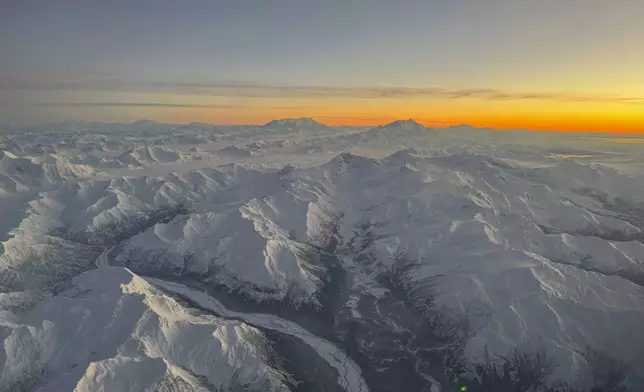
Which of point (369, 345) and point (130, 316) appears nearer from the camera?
point (130, 316)

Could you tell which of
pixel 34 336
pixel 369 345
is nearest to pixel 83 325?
pixel 34 336

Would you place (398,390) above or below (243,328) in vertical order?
below

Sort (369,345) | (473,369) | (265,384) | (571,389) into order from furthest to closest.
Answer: (369,345) → (473,369) → (571,389) → (265,384)

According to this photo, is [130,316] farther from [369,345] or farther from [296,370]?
[369,345]

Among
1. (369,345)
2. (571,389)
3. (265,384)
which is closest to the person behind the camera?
(265,384)

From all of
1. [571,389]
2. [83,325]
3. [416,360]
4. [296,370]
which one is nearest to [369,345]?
[416,360]

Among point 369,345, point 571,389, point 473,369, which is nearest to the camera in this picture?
point 571,389

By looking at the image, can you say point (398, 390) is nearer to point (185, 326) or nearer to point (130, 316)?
point (185, 326)

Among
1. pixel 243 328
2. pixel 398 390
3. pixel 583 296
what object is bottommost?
pixel 398 390

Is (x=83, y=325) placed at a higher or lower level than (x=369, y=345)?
higher
